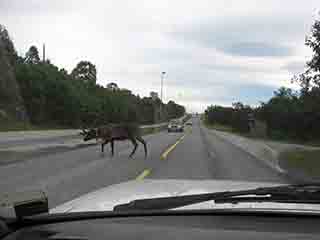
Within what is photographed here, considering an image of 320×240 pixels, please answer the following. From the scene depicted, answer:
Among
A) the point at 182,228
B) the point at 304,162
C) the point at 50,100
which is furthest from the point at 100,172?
the point at 50,100

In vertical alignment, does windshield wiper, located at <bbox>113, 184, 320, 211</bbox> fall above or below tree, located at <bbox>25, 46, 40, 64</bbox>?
below

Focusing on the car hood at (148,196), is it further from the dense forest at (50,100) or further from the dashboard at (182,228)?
the dense forest at (50,100)

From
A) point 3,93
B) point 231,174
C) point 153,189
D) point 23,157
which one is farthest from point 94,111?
point 153,189

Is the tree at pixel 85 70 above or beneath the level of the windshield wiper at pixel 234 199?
above

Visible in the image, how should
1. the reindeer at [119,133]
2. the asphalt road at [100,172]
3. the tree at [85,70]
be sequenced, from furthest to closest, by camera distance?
1. the tree at [85,70]
2. the reindeer at [119,133]
3. the asphalt road at [100,172]

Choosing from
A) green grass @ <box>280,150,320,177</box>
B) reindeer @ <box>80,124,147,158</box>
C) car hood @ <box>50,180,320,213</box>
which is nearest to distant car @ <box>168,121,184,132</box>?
reindeer @ <box>80,124,147,158</box>

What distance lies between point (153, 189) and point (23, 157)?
1755 cm

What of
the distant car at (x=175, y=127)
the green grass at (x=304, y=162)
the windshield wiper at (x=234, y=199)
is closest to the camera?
the windshield wiper at (x=234, y=199)

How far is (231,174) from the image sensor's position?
1515cm

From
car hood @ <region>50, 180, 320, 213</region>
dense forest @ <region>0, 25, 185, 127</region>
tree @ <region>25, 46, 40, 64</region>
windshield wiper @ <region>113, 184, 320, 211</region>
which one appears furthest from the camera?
tree @ <region>25, 46, 40, 64</region>

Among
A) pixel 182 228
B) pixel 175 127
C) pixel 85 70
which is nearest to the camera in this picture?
pixel 182 228

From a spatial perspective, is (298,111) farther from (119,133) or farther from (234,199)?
(234,199)

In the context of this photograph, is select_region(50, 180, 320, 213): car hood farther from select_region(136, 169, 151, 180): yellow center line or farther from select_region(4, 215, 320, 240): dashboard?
select_region(136, 169, 151, 180): yellow center line

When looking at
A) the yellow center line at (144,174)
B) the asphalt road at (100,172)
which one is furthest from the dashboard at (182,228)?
the yellow center line at (144,174)
